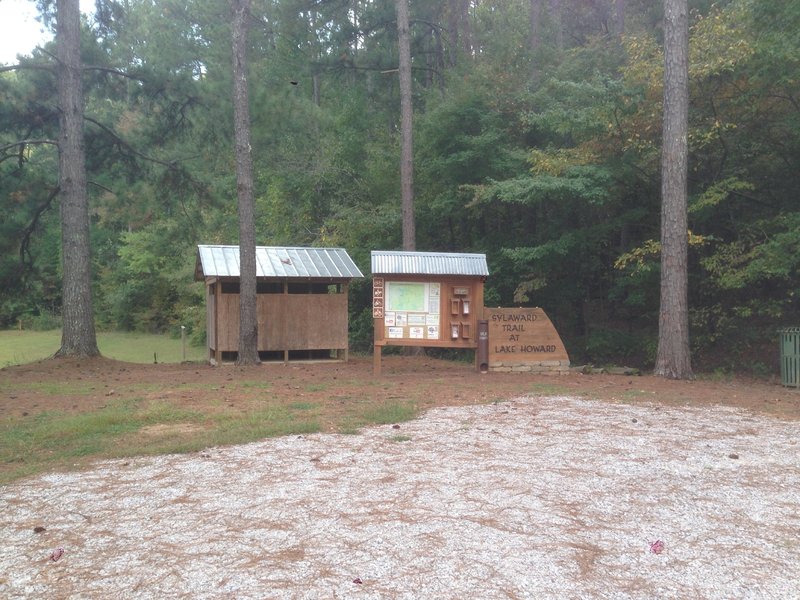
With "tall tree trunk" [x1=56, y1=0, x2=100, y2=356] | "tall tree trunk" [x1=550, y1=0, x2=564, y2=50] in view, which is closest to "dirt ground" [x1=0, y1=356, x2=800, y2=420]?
"tall tree trunk" [x1=56, y1=0, x2=100, y2=356]

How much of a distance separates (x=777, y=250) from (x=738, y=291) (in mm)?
5106

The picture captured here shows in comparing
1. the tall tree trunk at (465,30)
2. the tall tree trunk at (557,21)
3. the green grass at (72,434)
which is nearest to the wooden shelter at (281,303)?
the green grass at (72,434)

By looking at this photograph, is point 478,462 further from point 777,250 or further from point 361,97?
point 361,97

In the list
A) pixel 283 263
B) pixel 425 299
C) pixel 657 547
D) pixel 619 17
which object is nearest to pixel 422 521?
pixel 657 547

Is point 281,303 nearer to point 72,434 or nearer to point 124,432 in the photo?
point 124,432

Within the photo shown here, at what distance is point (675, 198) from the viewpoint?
12484mm

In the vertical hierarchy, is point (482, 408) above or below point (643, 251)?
below

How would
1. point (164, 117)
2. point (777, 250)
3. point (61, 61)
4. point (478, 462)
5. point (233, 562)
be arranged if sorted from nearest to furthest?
1. point (233, 562)
2. point (478, 462)
3. point (777, 250)
4. point (61, 61)
5. point (164, 117)

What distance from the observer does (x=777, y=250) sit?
13062mm

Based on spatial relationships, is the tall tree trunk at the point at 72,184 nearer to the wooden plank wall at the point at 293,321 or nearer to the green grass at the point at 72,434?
the wooden plank wall at the point at 293,321

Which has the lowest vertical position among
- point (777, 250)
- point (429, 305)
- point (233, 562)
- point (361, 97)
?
point (233, 562)

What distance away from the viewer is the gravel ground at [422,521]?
141 inches

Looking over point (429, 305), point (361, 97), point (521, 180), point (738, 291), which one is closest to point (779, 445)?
point (429, 305)

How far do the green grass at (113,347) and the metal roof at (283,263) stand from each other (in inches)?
290
